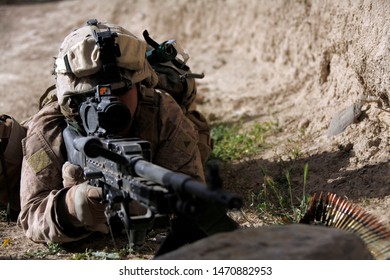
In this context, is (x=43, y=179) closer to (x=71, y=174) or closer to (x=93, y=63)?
(x=71, y=174)

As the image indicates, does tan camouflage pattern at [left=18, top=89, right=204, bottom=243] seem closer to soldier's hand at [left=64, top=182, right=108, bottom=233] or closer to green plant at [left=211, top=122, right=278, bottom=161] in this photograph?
soldier's hand at [left=64, top=182, right=108, bottom=233]

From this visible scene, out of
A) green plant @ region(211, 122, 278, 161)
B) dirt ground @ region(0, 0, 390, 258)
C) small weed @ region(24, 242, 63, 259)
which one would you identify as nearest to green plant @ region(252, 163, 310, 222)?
dirt ground @ region(0, 0, 390, 258)

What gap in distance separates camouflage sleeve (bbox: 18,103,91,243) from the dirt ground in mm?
177

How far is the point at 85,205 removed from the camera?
3666mm

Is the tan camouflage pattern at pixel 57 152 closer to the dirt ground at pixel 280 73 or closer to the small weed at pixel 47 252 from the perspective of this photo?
the small weed at pixel 47 252

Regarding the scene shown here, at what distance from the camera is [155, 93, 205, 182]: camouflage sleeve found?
4.16 m

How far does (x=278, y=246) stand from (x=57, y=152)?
1.89 meters

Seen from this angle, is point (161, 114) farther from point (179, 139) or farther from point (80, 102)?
point (80, 102)

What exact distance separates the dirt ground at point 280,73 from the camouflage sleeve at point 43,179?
0.58ft

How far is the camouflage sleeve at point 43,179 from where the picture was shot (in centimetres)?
395

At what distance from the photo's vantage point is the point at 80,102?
396 centimetres

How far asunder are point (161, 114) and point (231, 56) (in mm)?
4312

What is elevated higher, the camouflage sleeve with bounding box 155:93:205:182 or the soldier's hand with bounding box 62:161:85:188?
the camouflage sleeve with bounding box 155:93:205:182

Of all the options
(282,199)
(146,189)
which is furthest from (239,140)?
(146,189)
